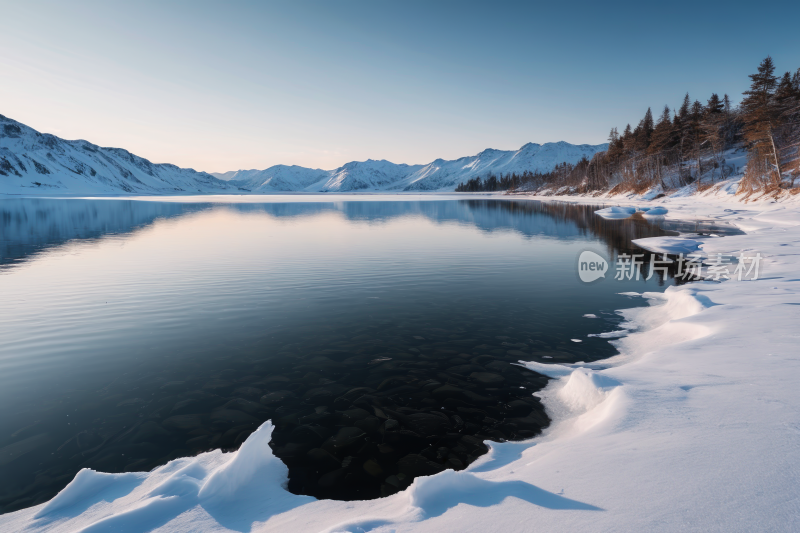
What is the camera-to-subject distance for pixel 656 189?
276 feet

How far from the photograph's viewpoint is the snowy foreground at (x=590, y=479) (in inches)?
157

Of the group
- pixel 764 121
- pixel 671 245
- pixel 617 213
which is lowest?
pixel 671 245

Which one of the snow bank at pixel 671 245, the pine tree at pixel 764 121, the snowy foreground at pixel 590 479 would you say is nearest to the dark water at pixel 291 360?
the snowy foreground at pixel 590 479

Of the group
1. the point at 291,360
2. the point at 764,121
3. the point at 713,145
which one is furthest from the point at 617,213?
the point at 291,360

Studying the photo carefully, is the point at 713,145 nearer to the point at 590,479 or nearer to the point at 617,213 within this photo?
the point at 617,213

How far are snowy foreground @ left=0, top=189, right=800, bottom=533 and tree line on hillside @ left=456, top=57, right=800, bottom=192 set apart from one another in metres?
61.0

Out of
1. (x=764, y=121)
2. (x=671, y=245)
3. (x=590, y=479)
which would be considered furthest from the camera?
(x=764, y=121)

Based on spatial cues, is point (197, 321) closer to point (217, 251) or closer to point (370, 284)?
point (370, 284)

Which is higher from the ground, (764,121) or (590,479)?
(764,121)

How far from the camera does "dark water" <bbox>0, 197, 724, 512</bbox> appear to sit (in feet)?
23.1

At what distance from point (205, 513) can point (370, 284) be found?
14738mm

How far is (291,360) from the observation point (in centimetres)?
1078

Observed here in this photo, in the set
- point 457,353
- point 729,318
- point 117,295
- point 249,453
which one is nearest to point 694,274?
point 729,318

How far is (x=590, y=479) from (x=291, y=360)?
8068 millimetres
